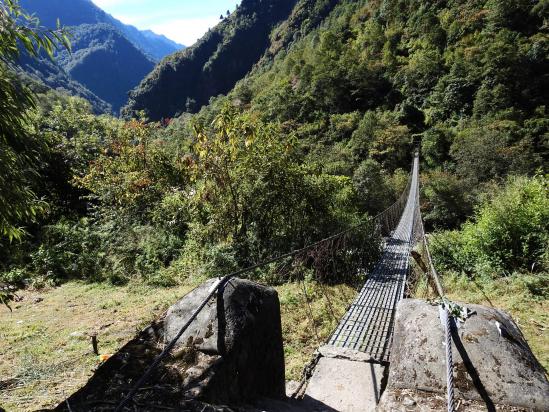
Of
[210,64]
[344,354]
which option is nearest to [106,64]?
[210,64]

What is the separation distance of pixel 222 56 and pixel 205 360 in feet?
293

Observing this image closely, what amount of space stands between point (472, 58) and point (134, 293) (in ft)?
117

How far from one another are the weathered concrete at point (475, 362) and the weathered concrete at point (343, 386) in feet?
2.77

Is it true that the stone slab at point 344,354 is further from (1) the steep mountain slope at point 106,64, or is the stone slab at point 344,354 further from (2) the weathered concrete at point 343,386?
(1) the steep mountain slope at point 106,64

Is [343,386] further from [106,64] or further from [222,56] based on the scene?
[106,64]

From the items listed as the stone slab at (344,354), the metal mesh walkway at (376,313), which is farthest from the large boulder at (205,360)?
the metal mesh walkway at (376,313)

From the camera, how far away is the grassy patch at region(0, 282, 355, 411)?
248cm

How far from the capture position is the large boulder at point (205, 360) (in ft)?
3.70

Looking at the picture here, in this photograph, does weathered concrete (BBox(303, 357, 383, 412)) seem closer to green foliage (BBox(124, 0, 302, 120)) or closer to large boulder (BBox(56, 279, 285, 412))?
large boulder (BBox(56, 279, 285, 412))

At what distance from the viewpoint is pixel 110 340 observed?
3.31 m

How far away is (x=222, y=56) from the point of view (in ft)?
272

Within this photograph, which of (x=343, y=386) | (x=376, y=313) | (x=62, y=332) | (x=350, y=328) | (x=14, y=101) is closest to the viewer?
(x=14, y=101)


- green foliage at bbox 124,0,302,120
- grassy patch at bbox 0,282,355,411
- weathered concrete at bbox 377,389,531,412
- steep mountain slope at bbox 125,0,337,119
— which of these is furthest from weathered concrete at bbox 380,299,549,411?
green foliage at bbox 124,0,302,120

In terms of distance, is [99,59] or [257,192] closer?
[257,192]
